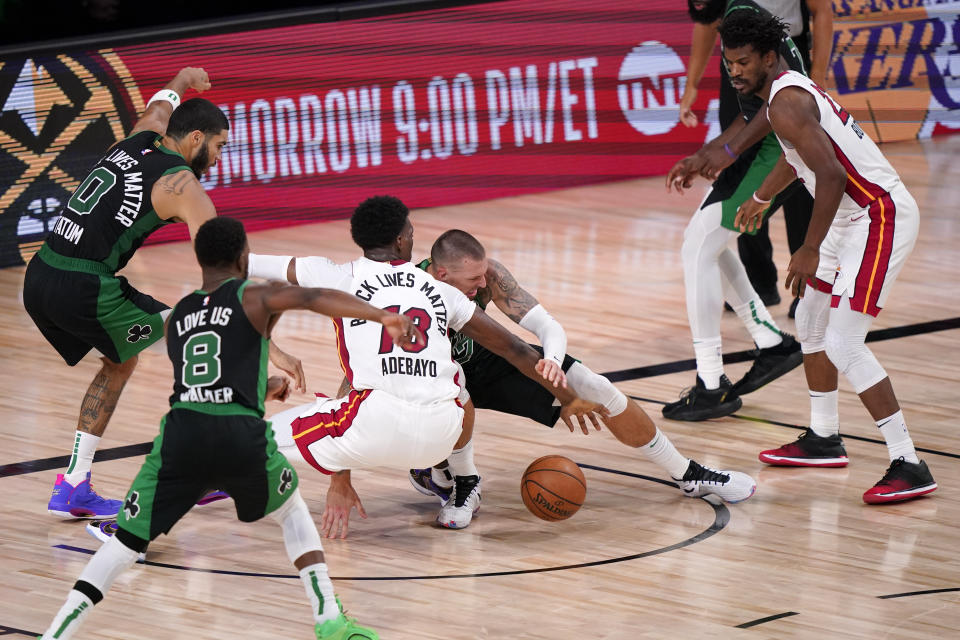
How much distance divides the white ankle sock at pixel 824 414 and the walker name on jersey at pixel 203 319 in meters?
3.17

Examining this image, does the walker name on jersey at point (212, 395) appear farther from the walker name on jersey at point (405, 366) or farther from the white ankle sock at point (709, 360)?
the white ankle sock at point (709, 360)

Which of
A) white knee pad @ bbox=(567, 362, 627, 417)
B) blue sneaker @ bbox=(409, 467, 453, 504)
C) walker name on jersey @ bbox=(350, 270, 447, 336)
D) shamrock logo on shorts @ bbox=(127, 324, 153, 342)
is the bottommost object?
blue sneaker @ bbox=(409, 467, 453, 504)

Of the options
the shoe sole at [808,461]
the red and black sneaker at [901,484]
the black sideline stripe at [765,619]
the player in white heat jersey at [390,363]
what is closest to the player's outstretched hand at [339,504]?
the player in white heat jersey at [390,363]

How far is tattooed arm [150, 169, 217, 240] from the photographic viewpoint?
18.9ft

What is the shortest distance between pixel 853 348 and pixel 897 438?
0.44 meters

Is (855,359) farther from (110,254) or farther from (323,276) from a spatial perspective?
(110,254)

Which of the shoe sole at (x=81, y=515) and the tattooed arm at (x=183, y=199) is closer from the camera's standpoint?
A: the tattooed arm at (x=183, y=199)

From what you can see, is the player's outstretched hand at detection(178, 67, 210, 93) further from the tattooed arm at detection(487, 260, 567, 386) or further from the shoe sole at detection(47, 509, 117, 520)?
the shoe sole at detection(47, 509, 117, 520)

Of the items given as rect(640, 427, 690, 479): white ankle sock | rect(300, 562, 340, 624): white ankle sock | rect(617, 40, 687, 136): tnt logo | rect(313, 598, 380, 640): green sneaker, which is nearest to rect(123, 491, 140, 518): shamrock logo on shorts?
rect(300, 562, 340, 624): white ankle sock

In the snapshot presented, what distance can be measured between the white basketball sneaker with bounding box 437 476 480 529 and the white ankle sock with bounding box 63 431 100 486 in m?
1.44

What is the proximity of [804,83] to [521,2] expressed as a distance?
6.86 m

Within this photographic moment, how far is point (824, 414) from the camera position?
6.71m

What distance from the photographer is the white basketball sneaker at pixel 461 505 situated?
5914 millimetres

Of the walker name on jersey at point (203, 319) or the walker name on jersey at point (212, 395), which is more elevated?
the walker name on jersey at point (203, 319)
